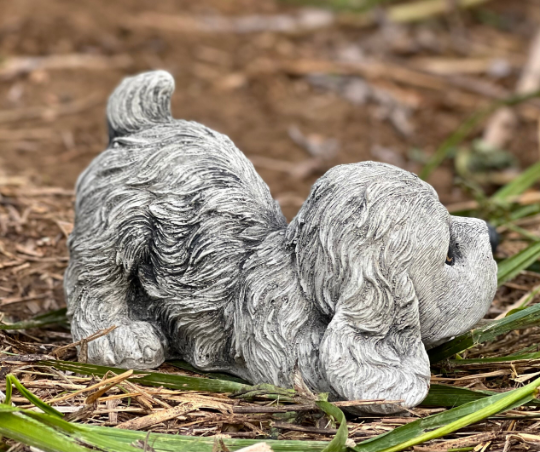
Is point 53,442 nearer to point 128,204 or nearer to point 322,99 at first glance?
point 128,204

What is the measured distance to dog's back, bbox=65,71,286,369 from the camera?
2430 millimetres

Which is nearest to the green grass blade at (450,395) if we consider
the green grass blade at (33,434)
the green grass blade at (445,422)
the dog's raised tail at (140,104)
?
the green grass blade at (445,422)

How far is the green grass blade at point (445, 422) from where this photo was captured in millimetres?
2053

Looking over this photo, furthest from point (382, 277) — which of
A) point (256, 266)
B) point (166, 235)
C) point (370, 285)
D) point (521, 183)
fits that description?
point (521, 183)

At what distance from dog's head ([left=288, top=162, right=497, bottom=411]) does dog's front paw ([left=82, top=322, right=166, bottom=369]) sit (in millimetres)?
596

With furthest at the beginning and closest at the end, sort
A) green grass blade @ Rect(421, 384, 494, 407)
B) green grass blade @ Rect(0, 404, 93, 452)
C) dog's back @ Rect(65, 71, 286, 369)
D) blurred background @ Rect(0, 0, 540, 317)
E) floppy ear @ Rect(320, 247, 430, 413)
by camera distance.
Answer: blurred background @ Rect(0, 0, 540, 317) → dog's back @ Rect(65, 71, 286, 369) → green grass blade @ Rect(421, 384, 494, 407) → floppy ear @ Rect(320, 247, 430, 413) → green grass blade @ Rect(0, 404, 93, 452)

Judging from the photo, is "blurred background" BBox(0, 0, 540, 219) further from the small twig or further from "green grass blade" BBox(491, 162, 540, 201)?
the small twig

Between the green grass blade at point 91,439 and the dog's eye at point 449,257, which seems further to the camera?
the dog's eye at point 449,257

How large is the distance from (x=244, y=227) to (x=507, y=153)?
3.52m

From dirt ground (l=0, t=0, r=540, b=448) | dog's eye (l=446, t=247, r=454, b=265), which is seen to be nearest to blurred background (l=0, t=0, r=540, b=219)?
dirt ground (l=0, t=0, r=540, b=448)

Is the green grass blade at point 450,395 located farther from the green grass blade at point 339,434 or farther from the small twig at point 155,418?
the small twig at point 155,418

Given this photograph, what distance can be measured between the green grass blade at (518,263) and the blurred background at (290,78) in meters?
1.65

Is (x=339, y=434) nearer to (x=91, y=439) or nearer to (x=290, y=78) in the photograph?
(x=91, y=439)

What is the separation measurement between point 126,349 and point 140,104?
2.82 ft
